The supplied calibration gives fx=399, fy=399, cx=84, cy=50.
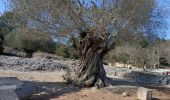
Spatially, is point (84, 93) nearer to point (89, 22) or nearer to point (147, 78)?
point (89, 22)

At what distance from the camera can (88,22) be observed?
14797 millimetres

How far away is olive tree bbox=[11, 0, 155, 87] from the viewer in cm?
1463

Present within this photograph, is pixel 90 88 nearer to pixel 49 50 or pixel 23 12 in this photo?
pixel 23 12

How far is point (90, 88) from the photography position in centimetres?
1495

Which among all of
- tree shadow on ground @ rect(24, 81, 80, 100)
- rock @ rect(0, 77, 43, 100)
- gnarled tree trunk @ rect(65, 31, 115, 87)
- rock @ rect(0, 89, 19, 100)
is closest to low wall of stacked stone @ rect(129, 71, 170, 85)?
gnarled tree trunk @ rect(65, 31, 115, 87)

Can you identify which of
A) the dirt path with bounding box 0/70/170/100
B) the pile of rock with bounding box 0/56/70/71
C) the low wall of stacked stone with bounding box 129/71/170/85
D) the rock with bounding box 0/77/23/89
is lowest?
the dirt path with bounding box 0/70/170/100

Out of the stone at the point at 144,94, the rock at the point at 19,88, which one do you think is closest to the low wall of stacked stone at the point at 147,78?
the stone at the point at 144,94

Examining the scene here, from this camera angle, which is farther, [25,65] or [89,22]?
[25,65]

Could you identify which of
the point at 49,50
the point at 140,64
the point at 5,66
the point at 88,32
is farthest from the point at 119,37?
the point at 140,64

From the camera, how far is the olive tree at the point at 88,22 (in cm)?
1463

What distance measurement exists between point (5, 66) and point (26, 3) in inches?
344

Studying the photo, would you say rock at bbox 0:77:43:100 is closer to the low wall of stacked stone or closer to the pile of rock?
the pile of rock

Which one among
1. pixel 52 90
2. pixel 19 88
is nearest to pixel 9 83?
pixel 19 88

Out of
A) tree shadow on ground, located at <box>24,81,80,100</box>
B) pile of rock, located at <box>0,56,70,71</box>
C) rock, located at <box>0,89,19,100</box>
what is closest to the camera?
rock, located at <box>0,89,19,100</box>
